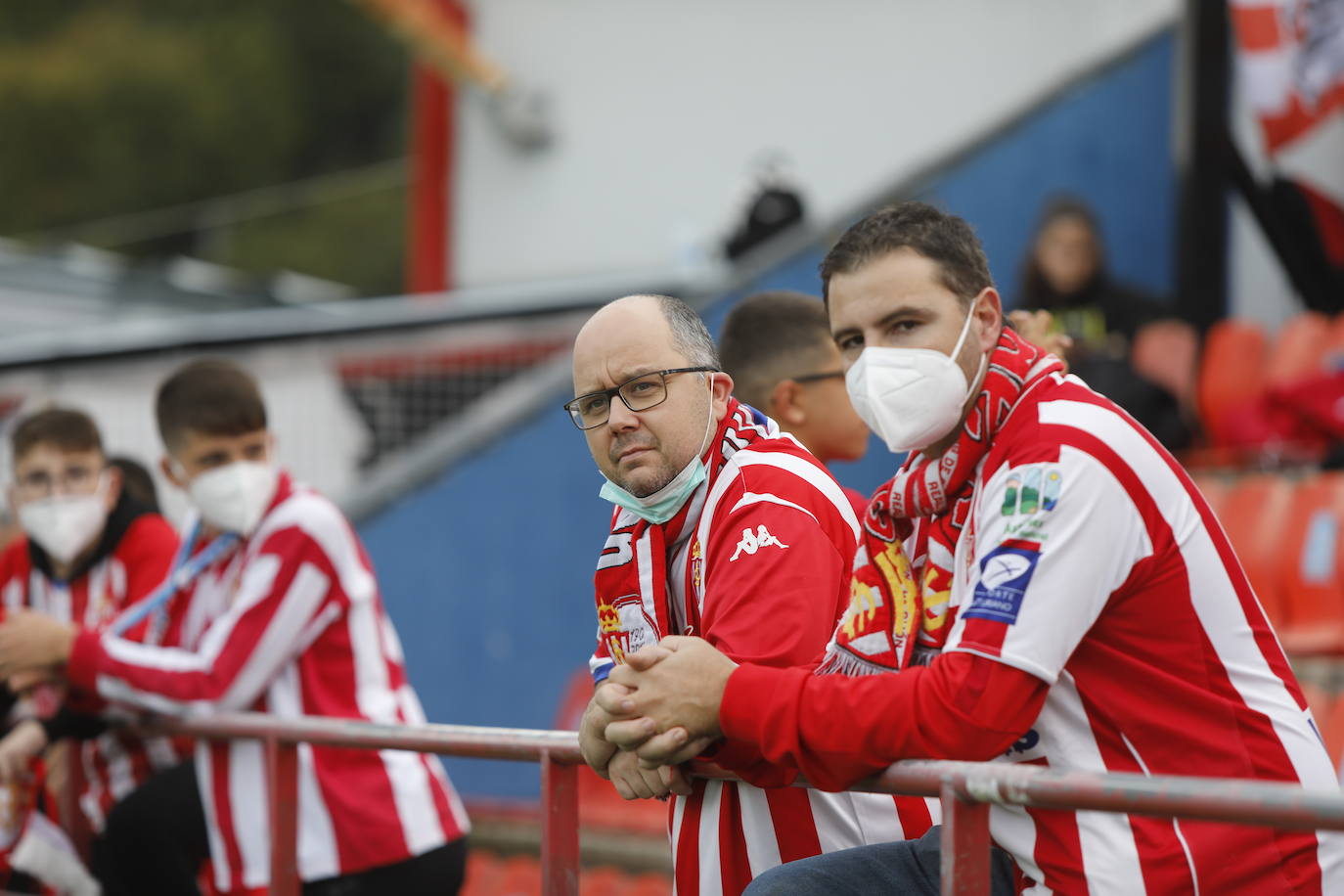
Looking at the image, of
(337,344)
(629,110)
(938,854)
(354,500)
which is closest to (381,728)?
(938,854)

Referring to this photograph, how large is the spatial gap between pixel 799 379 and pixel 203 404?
1474 millimetres

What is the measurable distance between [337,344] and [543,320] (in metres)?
1.11

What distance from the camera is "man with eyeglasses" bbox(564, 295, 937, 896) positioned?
2615 mm

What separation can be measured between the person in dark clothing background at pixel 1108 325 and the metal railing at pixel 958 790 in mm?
4435

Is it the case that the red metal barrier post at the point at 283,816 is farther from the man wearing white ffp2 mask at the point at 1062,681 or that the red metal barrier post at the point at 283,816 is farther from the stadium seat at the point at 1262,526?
the stadium seat at the point at 1262,526

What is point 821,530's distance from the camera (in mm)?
2734

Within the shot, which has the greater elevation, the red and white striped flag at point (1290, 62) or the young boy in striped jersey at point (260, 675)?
the red and white striped flag at point (1290, 62)

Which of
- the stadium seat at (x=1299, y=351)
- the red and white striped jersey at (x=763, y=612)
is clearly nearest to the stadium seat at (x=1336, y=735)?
the red and white striped jersey at (x=763, y=612)

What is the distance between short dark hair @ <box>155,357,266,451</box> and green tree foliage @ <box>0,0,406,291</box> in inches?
1093

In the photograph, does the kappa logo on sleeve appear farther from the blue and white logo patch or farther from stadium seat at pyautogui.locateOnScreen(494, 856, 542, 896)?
stadium seat at pyautogui.locateOnScreen(494, 856, 542, 896)

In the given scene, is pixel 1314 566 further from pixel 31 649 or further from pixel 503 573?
pixel 31 649

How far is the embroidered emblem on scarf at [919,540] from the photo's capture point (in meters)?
2.48

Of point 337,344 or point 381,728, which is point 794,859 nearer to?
point 381,728

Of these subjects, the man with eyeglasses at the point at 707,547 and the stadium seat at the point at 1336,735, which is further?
the stadium seat at the point at 1336,735
